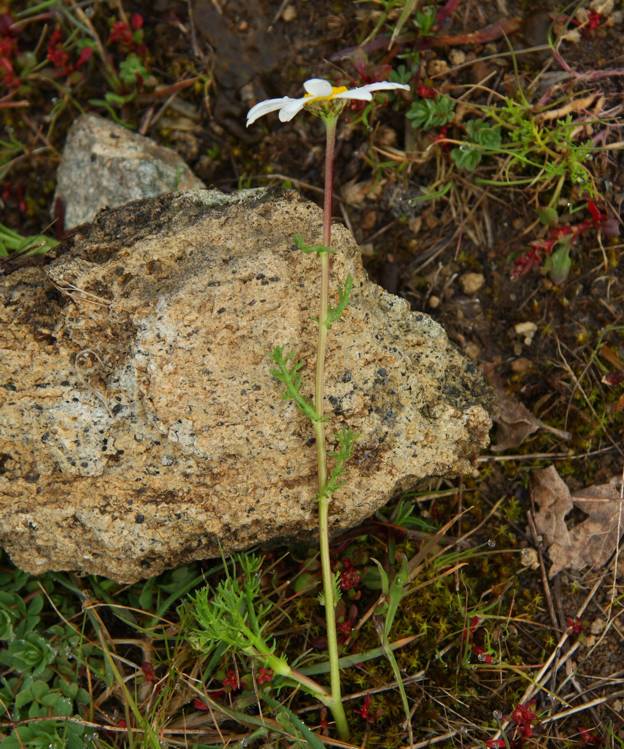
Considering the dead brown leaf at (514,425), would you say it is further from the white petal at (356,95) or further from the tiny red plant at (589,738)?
A: the white petal at (356,95)

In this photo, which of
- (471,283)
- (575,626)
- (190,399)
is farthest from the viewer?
(471,283)

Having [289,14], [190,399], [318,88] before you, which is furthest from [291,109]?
[289,14]

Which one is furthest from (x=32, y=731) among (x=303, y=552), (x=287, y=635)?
(x=303, y=552)

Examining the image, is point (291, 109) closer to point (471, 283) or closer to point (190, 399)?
point (190, 399)

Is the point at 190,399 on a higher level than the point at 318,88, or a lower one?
lower

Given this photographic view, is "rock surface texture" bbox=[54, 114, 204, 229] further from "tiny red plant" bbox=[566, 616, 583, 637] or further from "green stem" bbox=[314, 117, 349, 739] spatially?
"tiny red plant" bbox=[566, 616, 583, 637]

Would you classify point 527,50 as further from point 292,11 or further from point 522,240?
point 292,11
